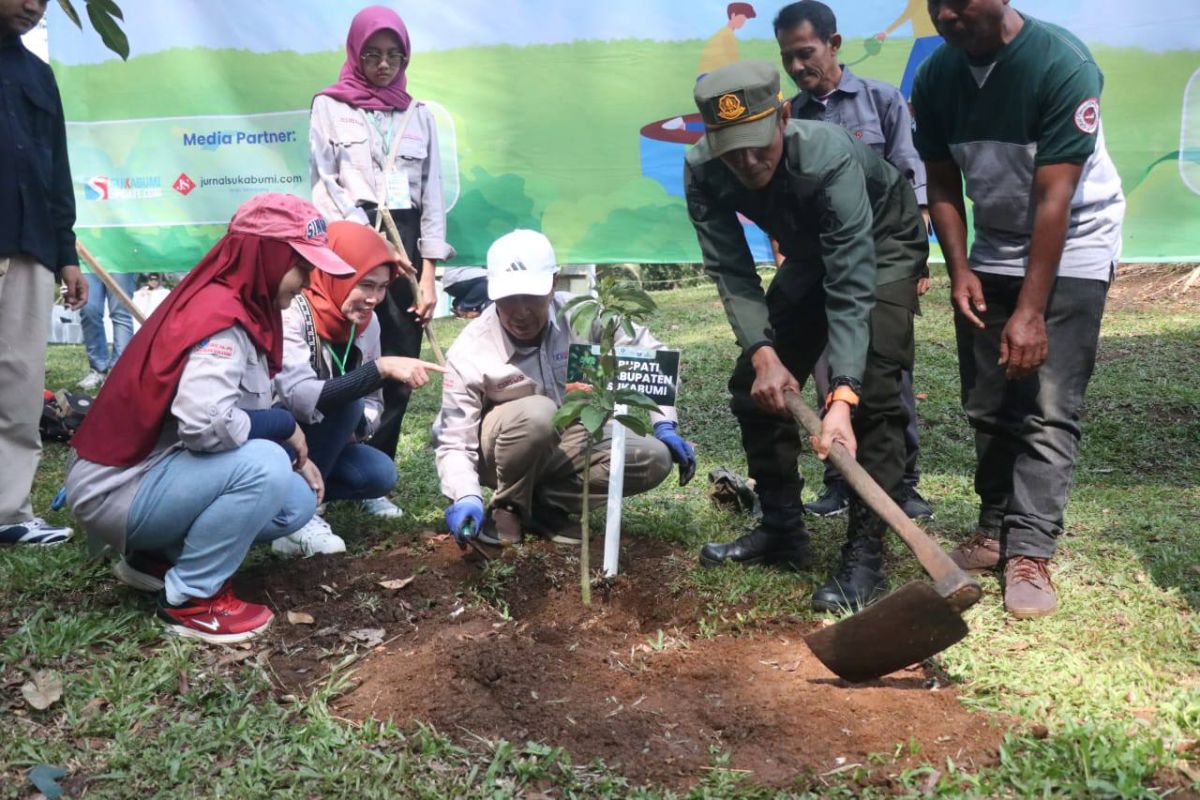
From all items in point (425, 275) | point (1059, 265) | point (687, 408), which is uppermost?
point (1059, 265)

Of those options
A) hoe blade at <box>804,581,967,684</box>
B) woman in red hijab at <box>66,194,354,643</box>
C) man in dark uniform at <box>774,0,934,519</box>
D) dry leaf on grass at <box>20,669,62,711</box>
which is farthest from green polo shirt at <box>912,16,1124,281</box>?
dry leaf on grass at <box>20,669,62,711</box>

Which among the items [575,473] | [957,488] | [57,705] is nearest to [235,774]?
[57,705]

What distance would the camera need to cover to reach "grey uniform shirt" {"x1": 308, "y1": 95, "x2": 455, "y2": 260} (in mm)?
5176

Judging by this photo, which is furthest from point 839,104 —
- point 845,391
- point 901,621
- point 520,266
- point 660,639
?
point 901,621

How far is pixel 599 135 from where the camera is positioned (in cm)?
643

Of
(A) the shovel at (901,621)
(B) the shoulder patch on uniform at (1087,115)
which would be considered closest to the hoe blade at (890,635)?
(A) the shovel at (901,621)

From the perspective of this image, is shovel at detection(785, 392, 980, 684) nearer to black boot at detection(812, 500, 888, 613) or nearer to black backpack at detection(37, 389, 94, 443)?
black boot at detection(812, 500, 888, 613)

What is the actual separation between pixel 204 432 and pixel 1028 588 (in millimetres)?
2609

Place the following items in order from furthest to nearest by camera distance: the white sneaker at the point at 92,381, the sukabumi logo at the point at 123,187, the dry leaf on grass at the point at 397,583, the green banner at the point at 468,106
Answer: the white sneaker at the point at 92,381 → the sukabumi logo at the point at 123,187 → the green banner at the point at 468,106 → the dry leaf on grass at the point at 397,583

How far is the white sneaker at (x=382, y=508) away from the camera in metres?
4.82

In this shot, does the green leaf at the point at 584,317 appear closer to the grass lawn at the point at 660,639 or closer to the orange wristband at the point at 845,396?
the orange wristband at the point at 845,396

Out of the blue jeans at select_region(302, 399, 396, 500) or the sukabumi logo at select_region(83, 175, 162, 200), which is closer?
the blue jeans at select_region(302, 399, 396, 500)

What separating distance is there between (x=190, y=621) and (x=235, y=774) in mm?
837

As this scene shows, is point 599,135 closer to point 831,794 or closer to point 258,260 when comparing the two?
point 258,260
